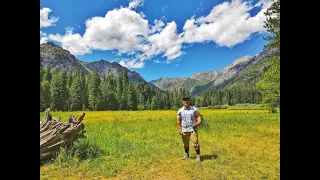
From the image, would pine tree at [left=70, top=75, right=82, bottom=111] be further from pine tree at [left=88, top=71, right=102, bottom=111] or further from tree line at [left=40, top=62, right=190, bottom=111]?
pine tree at [left=88, top=71, right=102, bottom=111]

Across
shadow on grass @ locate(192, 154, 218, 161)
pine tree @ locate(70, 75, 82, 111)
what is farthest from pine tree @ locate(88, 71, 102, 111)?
shadow on grass @ locate(192, 154, 218, 161)

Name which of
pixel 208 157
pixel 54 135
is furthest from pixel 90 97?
pixel 208 157

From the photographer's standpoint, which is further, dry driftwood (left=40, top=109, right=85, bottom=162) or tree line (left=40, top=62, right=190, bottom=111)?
tree line (left=40, top=62, right=190, bottom=111)

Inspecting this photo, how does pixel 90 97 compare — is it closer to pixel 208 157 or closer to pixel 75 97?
pixel 75 97

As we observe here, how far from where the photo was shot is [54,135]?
24.8ft

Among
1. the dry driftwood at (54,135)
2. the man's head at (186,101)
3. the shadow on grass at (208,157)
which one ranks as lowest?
the shadow on grass at (208,157)

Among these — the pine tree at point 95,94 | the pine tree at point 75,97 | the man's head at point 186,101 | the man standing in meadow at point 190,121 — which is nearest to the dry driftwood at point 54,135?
the man standing in meadow at point 190,121

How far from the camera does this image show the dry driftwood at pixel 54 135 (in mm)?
7410

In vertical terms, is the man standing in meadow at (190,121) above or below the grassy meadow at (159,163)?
above

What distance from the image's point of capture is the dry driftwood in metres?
7.41

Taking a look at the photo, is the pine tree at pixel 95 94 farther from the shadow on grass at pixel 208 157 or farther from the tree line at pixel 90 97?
the shadow on grass at pixel 208 157
